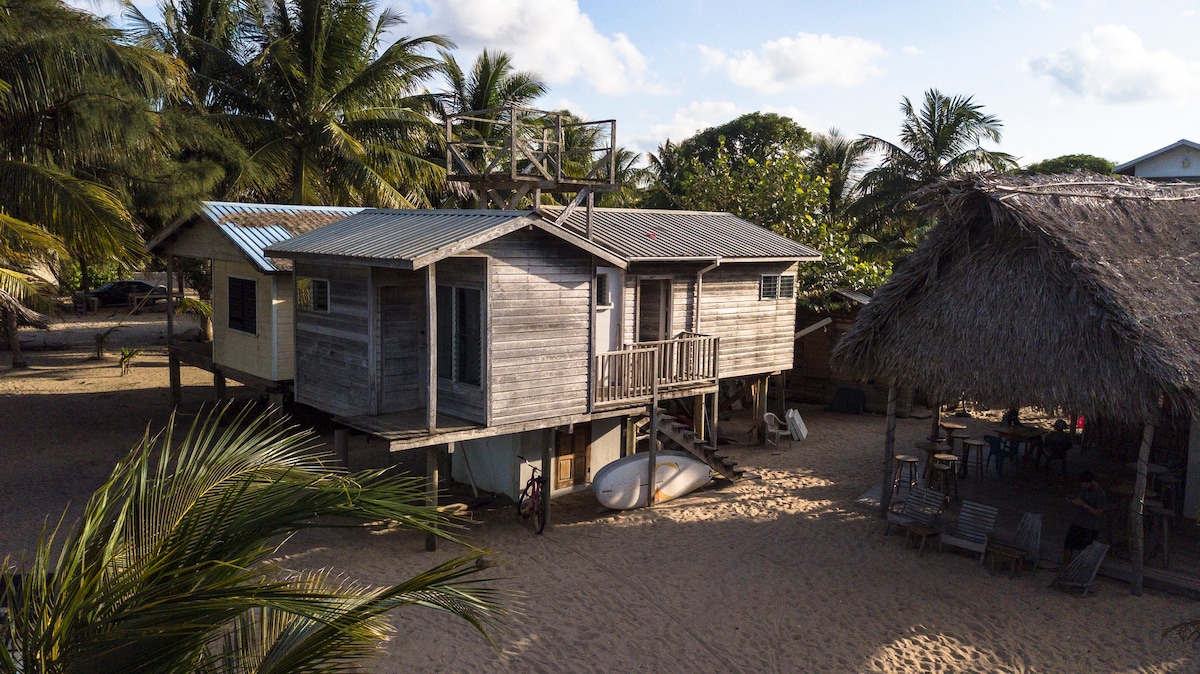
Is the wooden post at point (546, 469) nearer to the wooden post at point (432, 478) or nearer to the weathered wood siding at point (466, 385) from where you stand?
the weathered wood siding at point (466, 385)

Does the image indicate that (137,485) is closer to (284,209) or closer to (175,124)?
(284,209)

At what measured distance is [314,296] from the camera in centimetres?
1434

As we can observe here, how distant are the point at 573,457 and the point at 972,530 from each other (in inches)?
270

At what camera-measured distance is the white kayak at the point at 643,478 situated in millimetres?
14820

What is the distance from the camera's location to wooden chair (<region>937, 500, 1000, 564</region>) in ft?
42.0

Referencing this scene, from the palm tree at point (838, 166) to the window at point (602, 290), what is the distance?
16508 millimetres

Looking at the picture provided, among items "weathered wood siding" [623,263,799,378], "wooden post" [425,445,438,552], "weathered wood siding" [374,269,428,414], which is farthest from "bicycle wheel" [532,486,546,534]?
"weathered wood siding" [623,263,799,378]

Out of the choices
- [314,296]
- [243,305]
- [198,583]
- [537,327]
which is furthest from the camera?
[243,305]

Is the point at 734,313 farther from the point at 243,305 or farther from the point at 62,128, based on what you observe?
the point at 62,128

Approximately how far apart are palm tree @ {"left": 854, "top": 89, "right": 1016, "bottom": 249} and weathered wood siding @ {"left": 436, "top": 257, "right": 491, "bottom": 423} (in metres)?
18.6

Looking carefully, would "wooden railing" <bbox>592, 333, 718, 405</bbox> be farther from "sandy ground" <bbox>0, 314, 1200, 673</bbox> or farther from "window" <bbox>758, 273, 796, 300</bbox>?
"window" <bbox>758, 273, 796, 300</bbox>

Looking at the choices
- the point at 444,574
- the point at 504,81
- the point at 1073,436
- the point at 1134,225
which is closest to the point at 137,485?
the point at 444,574

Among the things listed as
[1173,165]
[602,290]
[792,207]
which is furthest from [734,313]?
[1173,165]

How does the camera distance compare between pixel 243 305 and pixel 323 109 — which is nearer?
pixel 243 305
